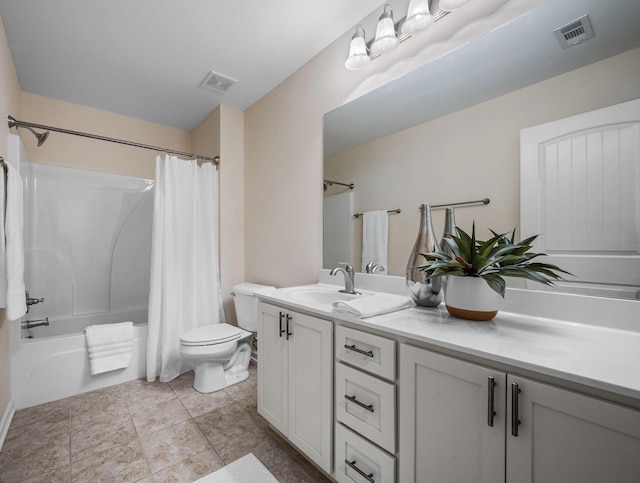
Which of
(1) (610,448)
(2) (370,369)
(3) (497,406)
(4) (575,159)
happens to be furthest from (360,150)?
(1) (610,448)

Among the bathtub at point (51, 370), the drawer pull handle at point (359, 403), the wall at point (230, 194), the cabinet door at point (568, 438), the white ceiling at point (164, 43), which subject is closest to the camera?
the cabinet door at point (568, 438)

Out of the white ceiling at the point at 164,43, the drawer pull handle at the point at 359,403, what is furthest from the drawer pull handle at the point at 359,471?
the white ceiling at the point at 164,43

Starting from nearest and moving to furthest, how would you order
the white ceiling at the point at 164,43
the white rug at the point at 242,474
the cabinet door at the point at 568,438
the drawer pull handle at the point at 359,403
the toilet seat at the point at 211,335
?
1. the cabinet door at the point at 568,438
2. the drawer pull handle at the point at 359,403
3. the white rug at the point at 242,474
4. the white ceiling at the point at 164,43
5. the toilet seat at the point at 211,335

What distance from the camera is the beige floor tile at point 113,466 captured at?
1.37 metres

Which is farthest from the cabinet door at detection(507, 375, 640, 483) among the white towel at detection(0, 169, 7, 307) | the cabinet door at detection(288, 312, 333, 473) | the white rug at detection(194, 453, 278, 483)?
the white towel at detection(0, 169, 7, 307)

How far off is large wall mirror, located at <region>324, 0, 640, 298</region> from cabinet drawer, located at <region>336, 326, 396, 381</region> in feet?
1.85

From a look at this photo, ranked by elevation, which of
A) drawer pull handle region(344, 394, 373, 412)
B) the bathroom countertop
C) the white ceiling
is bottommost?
drawer pull handle region(344, 394, 373, 412)

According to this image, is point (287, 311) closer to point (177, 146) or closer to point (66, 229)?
point (66, 229)

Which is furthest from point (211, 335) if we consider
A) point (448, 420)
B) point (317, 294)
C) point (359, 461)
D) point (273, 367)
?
point (448, 420)

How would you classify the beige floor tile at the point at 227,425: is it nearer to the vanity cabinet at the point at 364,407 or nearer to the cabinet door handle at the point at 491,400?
the vanity cabinet at the point at 364,407

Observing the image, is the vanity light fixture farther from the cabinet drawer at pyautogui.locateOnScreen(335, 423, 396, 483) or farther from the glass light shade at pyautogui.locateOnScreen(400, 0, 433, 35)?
the cabinet drawer at pyautogui.locateOnScreen(335, 423, 396, 483)

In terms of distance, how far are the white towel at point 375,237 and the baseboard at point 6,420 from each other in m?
2.17

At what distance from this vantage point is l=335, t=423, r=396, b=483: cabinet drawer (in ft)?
3.39

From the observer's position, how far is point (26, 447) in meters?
1.58
